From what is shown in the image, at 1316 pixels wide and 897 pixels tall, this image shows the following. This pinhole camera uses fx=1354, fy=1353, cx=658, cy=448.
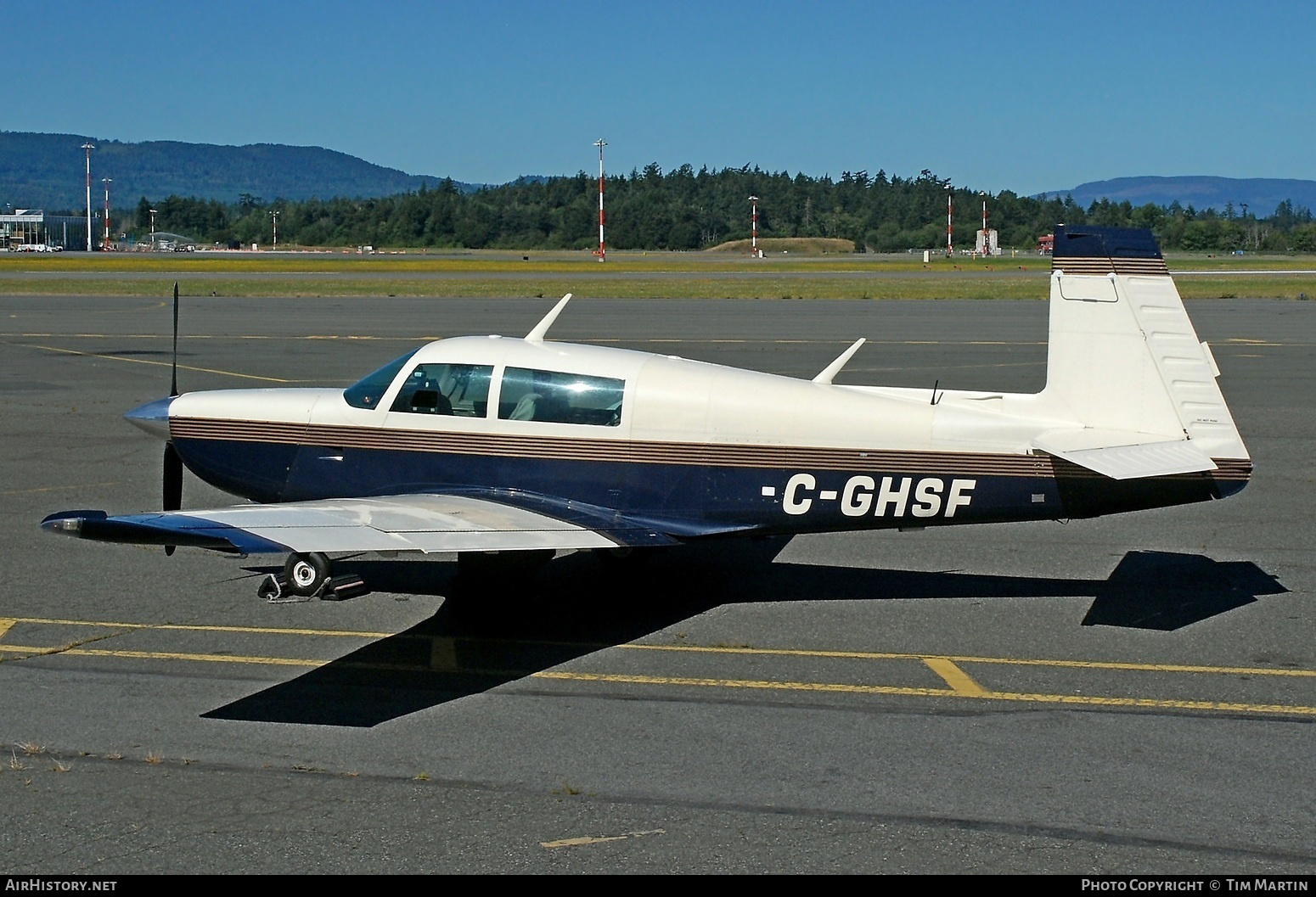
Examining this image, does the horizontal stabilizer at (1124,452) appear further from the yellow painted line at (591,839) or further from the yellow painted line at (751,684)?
the yellow painted line at (591,839)

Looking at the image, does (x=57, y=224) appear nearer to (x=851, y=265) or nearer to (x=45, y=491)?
(x=851, y=265)

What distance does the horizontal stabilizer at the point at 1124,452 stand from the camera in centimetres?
830

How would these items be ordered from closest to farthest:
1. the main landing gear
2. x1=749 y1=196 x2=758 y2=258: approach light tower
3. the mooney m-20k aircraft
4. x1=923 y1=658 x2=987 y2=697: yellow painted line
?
x1=923 y1=658 x2=987 y2=697: yellow painted line → the main landing gear → the mooney m-20k aircraft → x1=749 y1=196 x2=758 y2=258: approach light tower

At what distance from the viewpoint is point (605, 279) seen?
68562 millimetres

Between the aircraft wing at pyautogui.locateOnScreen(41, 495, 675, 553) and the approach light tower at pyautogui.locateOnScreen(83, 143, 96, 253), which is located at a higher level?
the approach light tower at pyautogui.locateOnScreen(83, 143, 96, 253)

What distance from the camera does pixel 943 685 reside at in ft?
26.1

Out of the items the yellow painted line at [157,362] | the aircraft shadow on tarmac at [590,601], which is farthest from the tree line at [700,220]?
the aircraft shadow on tarmac at [590,601]

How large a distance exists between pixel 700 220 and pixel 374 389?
16820 centimetres

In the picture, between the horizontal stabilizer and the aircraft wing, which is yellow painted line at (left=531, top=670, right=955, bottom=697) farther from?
the horizontal stabilizer

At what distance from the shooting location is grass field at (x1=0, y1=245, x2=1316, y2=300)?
174 feet

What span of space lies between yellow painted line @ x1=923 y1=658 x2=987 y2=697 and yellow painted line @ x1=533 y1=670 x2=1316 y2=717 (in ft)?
0.12

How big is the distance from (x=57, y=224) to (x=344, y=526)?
670ft

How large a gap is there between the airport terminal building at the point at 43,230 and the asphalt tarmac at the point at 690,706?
186 m

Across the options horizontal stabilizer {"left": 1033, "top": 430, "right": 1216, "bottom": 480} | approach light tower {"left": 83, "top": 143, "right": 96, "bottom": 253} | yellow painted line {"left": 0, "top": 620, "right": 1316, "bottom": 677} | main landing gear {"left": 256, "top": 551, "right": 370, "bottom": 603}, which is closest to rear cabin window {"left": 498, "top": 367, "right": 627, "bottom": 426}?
yellow painted line {"left": 0, "top": 620, "right": 1316, "bottom": 677}
